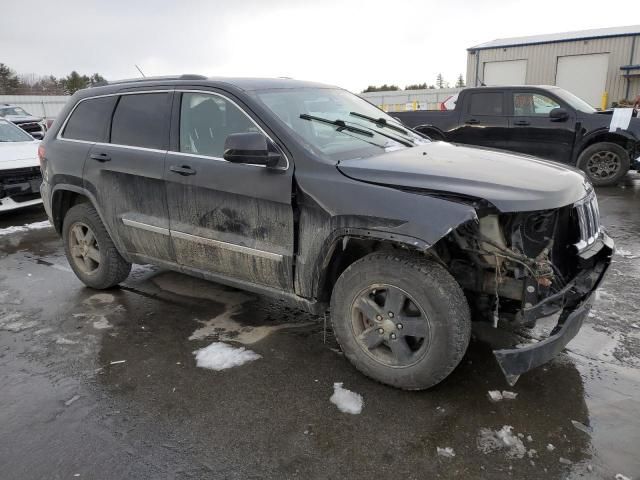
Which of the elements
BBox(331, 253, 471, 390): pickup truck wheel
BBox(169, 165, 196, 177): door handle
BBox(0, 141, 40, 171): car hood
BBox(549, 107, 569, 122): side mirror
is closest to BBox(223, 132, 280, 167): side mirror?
BBox(169, 165, 196, 177): door handle

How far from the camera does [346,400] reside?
2930mm

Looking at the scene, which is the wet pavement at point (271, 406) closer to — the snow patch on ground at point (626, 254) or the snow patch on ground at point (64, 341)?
the snow patch on ground at point (64, 341)

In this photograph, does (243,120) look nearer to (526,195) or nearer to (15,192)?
(526,195)

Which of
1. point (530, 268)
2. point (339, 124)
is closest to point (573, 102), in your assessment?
point (339, 124)

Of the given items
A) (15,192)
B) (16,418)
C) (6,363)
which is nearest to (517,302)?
(16,418)

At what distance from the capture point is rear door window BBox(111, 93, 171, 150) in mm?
3798

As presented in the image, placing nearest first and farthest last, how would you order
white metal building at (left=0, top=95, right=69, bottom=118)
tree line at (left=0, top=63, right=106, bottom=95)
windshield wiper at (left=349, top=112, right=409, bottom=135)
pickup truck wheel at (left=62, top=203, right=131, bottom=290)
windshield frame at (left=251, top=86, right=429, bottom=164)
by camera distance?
windshield frame at (left=251, top=86, right=429, bottom=164) → windshield wiper at (left=349, top=112, right=409, bottom=135) → pickup truck wheel at (left=62, top=203, right=131, bottom=290) → white metal building at (left=0, top=95, right=69, bottom=118) → tree line at (left=0, top=63, right=106, bottom=95)

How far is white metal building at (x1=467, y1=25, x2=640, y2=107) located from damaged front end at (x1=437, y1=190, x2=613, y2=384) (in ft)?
85.8

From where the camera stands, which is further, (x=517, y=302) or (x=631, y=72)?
(x=631, y=72)

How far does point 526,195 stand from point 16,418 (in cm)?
316

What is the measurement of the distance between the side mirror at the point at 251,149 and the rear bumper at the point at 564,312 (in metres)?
1.76

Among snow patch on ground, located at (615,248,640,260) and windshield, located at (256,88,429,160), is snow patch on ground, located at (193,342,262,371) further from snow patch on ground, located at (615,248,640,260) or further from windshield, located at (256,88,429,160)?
snow patch on ground, located at (615,248,640,260)

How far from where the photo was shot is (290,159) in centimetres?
310

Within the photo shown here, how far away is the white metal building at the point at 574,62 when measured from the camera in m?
25.6
